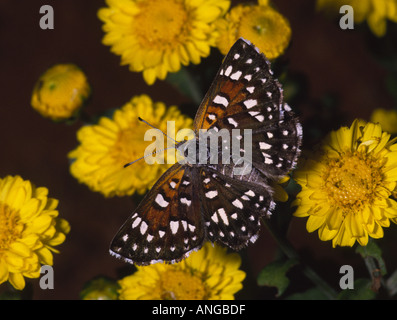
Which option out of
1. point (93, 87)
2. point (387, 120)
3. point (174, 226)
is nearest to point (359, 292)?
point (174, 226)

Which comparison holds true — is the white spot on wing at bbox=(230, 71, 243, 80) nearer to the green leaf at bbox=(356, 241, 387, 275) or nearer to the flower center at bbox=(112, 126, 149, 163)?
the flower center at bbox=(112, 126, 149, 163)

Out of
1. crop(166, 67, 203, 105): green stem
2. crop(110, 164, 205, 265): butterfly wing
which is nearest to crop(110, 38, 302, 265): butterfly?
crop(110, 164, 205, 265): butterfly wing

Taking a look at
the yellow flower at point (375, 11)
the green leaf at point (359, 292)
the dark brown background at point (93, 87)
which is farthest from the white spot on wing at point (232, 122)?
the dark brown background at point (93, 87)

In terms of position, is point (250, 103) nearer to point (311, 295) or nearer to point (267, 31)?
point (267, 31)

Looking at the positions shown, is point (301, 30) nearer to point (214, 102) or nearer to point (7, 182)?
point (214, 102)

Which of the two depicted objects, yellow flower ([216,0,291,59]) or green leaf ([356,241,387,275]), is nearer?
green leaf ([356,241,387,275])

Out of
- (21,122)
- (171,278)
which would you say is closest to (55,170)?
(21,122)

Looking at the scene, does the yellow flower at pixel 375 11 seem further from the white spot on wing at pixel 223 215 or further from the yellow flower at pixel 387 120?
the white spot on wing at pixel 223 215
